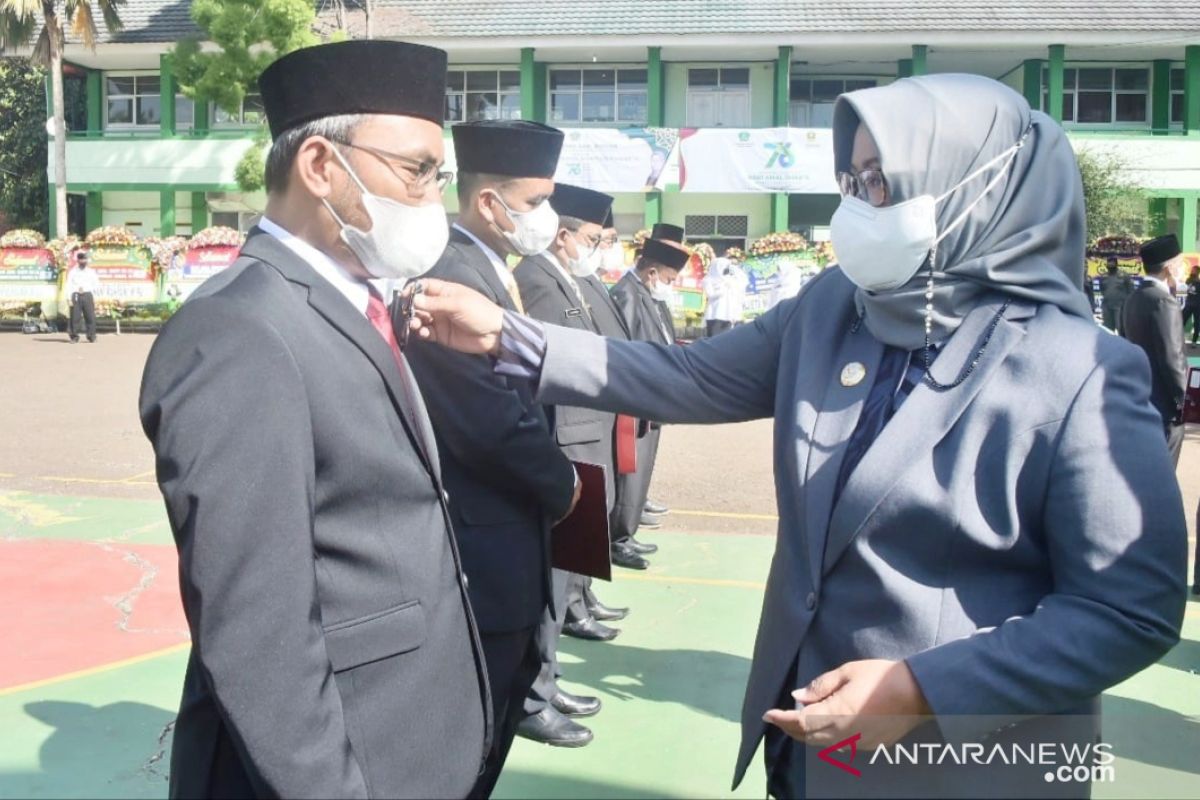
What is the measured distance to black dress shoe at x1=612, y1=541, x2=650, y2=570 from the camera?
645 cm

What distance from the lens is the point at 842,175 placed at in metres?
2.19

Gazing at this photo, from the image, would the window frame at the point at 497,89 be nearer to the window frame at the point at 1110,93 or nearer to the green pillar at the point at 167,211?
the green pillar at the point at 167,211

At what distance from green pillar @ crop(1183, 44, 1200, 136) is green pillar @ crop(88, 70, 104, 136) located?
92.7 ft

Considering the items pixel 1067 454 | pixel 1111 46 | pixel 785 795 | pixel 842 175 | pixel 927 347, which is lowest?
pixel 785 795

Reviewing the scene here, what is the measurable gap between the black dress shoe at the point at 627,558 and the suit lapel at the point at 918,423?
15.0 feet

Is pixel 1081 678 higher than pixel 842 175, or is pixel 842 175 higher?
pixel 842 175

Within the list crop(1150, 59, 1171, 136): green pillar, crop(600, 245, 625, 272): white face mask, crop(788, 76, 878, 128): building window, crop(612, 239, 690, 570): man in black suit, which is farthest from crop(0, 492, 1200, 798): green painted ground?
crop(1150, 59, 1171, 136): green pillar

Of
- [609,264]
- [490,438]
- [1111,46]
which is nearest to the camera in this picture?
[490,438]

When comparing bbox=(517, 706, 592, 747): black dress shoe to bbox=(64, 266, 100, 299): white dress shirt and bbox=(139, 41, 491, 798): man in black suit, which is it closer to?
bbox=(139, 41, 491, 798): man in black suit

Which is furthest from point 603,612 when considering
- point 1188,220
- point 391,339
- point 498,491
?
point 1188,220

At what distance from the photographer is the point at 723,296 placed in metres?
20.4

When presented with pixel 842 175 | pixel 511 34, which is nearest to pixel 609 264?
pixel 511 34

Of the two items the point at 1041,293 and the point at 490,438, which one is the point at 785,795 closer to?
the point at 1041,293

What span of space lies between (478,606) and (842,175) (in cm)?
151
